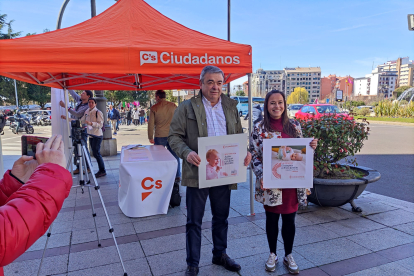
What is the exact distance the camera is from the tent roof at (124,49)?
10.5 ft

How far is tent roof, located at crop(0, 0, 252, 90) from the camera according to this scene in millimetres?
3207

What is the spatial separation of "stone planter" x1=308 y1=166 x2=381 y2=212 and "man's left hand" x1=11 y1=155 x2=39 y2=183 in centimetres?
377

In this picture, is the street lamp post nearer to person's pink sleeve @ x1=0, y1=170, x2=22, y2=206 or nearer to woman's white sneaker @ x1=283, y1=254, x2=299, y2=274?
woman's white sneaker @ x1=283, y1=254, x2=299, y2=274

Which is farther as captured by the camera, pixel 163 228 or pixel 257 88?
pixel 257 88

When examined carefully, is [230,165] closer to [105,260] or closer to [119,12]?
[105,260]

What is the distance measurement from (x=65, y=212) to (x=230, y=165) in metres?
3.23

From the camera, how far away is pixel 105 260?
119 inches

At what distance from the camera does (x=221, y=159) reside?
8.56ft

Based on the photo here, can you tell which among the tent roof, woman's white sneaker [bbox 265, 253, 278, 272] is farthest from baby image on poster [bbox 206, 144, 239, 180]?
the tent roof

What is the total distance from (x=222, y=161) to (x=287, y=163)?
62 centimetres

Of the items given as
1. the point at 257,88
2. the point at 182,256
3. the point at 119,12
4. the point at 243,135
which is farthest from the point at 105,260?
the point at 257,88

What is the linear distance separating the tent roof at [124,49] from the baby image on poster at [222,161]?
1471mm

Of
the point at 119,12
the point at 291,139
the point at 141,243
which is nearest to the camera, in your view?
the point at 291,139

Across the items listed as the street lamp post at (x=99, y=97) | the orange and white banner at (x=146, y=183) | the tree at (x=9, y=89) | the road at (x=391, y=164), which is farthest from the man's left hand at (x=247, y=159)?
the tree at (x=9, y=89)
